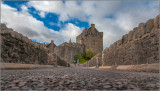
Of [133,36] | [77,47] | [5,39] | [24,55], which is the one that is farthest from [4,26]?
[77,47]

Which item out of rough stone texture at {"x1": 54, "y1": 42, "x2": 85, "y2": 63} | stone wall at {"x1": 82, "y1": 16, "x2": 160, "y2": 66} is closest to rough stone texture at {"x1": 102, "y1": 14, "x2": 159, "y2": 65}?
stone wall at {"x1": 82, "y1": 16, "x2": 160, "y2": 66}

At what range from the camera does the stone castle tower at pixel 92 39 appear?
5569 cm

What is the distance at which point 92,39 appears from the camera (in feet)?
184

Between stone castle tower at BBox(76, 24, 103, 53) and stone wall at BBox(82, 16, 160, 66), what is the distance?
4755 centimetres

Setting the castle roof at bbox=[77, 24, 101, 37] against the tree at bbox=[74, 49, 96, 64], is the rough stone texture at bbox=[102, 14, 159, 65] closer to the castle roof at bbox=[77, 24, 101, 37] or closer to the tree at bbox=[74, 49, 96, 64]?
the tree at bbox=[74, 49, 96, 64]

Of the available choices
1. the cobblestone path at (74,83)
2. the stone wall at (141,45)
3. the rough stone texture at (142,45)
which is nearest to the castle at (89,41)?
the stone wall at (141,45)

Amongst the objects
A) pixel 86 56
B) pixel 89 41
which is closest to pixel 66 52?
pixel 86 56

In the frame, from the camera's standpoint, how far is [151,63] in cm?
484

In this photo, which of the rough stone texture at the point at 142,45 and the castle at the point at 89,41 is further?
the castle at the point at 89,41

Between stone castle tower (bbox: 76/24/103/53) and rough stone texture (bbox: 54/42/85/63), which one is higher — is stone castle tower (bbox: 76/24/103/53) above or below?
above

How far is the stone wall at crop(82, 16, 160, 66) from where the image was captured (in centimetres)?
467

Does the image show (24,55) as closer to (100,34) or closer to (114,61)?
(114,61)

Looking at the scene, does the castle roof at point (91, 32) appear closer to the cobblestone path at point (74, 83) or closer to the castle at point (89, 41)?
the castle at point (89, 41)

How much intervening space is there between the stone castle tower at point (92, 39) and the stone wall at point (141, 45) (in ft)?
156
